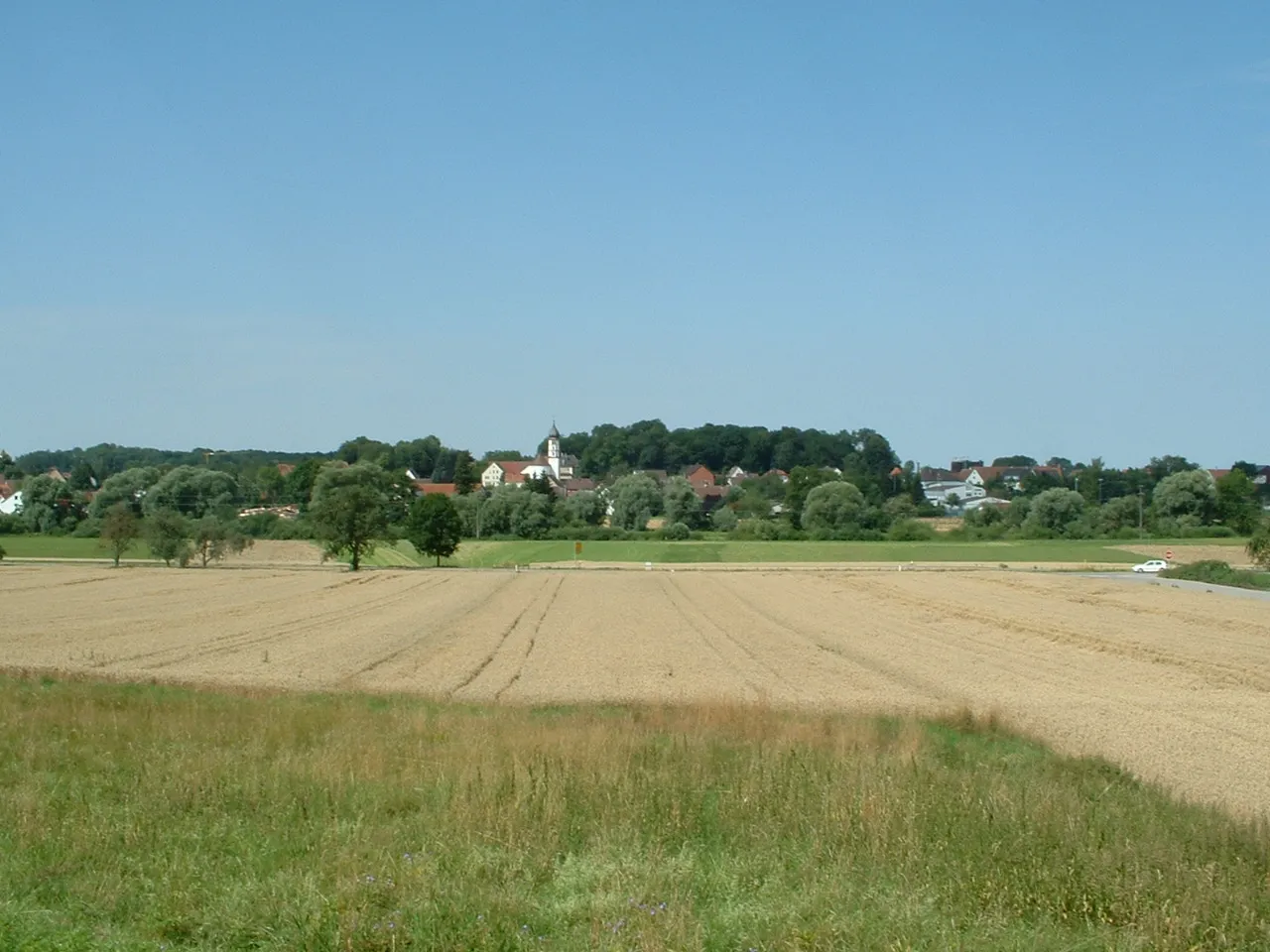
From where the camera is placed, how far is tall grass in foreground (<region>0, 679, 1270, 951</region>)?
24.6ft

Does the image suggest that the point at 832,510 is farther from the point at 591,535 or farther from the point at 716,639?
the point at 716,639

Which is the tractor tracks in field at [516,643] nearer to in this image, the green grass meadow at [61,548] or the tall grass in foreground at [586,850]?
the tall grass in foreground at [586,850]

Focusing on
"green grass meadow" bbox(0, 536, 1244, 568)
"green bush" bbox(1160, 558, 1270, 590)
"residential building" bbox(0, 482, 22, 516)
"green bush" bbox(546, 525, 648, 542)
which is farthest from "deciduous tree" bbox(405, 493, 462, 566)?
"residential building" bbox(0, 482, 22, 516)

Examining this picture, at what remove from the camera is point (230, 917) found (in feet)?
25.3

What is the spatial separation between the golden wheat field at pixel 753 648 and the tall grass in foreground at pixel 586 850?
200 inches

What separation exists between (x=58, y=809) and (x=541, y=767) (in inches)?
164

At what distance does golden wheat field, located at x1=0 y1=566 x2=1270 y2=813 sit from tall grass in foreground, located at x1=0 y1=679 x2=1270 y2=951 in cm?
508

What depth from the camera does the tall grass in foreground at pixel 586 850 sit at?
7496 mm

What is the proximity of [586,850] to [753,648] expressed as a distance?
92.9ft

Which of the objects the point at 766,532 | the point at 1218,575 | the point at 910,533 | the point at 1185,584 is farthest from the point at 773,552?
the point at 1185,584

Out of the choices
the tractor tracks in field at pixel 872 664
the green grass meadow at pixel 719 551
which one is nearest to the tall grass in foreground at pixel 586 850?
the tractor tracks in field at pixel 872 664

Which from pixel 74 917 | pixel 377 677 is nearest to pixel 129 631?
pixel 377 677

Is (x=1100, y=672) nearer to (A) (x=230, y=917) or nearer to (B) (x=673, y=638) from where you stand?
(B) (x=673, y=638)

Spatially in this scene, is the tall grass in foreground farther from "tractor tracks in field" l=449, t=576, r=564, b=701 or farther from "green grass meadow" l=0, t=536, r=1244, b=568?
"green grass meadow" l=0, t=536, r=1244, b=568
